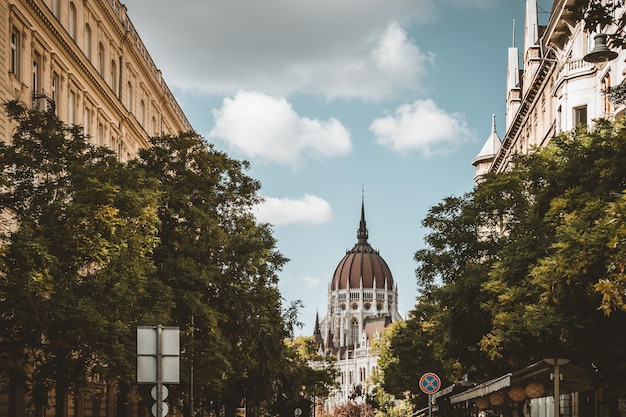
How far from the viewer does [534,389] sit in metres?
25.3

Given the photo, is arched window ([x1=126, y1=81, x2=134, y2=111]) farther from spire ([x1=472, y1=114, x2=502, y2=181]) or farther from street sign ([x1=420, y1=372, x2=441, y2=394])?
spire ([x1=472, y1=114, x2=502, y2=181])

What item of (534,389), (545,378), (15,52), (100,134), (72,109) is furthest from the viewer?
(100,134)

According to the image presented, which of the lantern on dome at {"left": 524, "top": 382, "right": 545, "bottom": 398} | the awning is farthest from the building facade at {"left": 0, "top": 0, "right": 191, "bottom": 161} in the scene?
the lantern on dome at {"left": 524, "top": 382, "right": 545, "bottom": 398}

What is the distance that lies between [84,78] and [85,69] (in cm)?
58

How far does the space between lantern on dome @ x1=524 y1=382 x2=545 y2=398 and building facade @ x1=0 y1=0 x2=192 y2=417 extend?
1218 centimetres

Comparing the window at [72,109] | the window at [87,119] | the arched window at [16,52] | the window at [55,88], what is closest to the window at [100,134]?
the window at [87,119]

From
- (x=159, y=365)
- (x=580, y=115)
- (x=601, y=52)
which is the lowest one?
(x=159, y=365)

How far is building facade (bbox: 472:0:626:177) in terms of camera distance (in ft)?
152

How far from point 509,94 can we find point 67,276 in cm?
5440

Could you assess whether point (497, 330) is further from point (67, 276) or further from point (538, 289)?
point (67, 276)

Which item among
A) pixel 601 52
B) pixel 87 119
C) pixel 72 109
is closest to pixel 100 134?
pixel 87 119

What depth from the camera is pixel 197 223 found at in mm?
37812

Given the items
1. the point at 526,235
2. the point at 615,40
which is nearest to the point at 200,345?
the point at 526,235

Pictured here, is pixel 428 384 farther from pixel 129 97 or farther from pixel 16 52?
pixel 129 97
